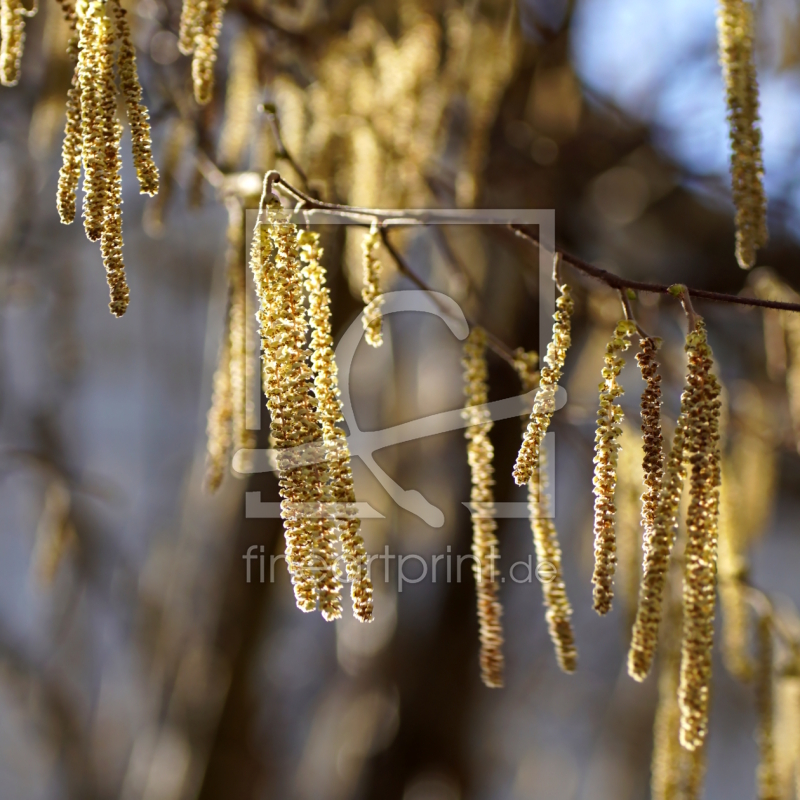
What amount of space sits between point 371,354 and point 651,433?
4.94 feet

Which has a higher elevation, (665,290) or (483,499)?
(665,290)

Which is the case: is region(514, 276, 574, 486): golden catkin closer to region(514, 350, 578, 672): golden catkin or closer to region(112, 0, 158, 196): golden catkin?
region(514, 350, 578, 672): golden catkin

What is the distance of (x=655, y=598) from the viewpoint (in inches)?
20.5

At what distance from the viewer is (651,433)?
0.45 metres

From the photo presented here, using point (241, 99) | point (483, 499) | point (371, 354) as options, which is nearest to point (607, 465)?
point (483, 499)

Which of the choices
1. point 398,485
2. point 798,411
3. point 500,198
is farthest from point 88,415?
point 798,411

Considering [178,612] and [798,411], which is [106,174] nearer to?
[798,411]

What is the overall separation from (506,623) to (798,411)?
1.71m

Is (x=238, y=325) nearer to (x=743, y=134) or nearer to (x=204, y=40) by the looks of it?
(x=204, y=40)

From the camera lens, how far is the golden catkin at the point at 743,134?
61cm

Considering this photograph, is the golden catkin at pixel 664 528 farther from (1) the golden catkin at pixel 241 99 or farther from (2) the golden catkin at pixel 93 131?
(1) the golden catkin at pixel 241 99

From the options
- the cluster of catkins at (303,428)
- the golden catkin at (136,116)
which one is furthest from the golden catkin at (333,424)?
the golden catkin at (136,116)

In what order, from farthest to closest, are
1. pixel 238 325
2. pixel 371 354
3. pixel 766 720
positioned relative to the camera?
pixel 371 354 < pixel 766 720 < pixel 238 325

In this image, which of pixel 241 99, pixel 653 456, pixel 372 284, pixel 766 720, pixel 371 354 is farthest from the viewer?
pixel 371 354
